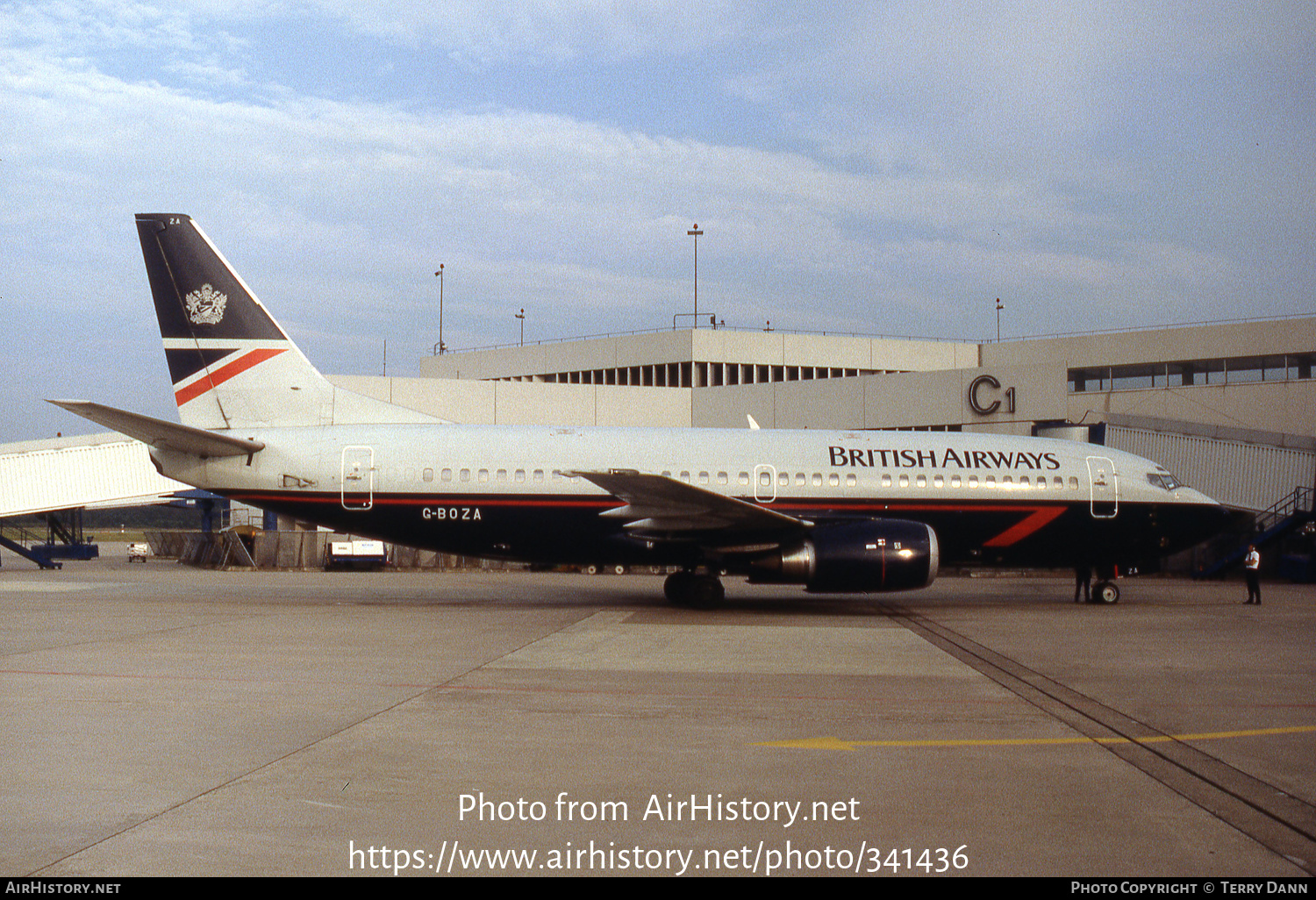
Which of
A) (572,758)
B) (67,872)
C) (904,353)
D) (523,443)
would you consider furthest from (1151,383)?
(67,872)

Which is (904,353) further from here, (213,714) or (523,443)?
(213,714)

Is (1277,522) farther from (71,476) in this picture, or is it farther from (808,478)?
(71,476)

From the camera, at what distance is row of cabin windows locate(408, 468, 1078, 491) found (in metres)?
19.0

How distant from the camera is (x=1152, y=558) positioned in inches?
815

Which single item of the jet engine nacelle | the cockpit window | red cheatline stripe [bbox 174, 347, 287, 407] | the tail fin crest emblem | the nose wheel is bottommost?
the nose wheel

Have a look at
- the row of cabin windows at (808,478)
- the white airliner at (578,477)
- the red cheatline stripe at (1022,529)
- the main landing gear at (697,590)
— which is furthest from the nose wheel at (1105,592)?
the main landing gear at (697,590)

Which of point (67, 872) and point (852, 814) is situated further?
point (852, 814)

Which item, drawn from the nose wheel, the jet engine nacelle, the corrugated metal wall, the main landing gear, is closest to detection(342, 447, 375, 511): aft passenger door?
the main landing gear

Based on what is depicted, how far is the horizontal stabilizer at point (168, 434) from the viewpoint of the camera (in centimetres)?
1625

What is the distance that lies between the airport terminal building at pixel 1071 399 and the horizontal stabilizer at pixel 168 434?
2533 centimetres

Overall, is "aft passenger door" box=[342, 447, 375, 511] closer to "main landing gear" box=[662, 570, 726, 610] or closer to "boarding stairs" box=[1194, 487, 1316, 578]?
"main landing gear" box=[662, 570, 726, 610]

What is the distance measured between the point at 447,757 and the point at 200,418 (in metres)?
14.9

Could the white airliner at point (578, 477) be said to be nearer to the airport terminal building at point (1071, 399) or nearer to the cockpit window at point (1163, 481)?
the cockpit window at point (1163, 481)

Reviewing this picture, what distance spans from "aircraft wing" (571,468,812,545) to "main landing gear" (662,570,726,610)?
114cm
